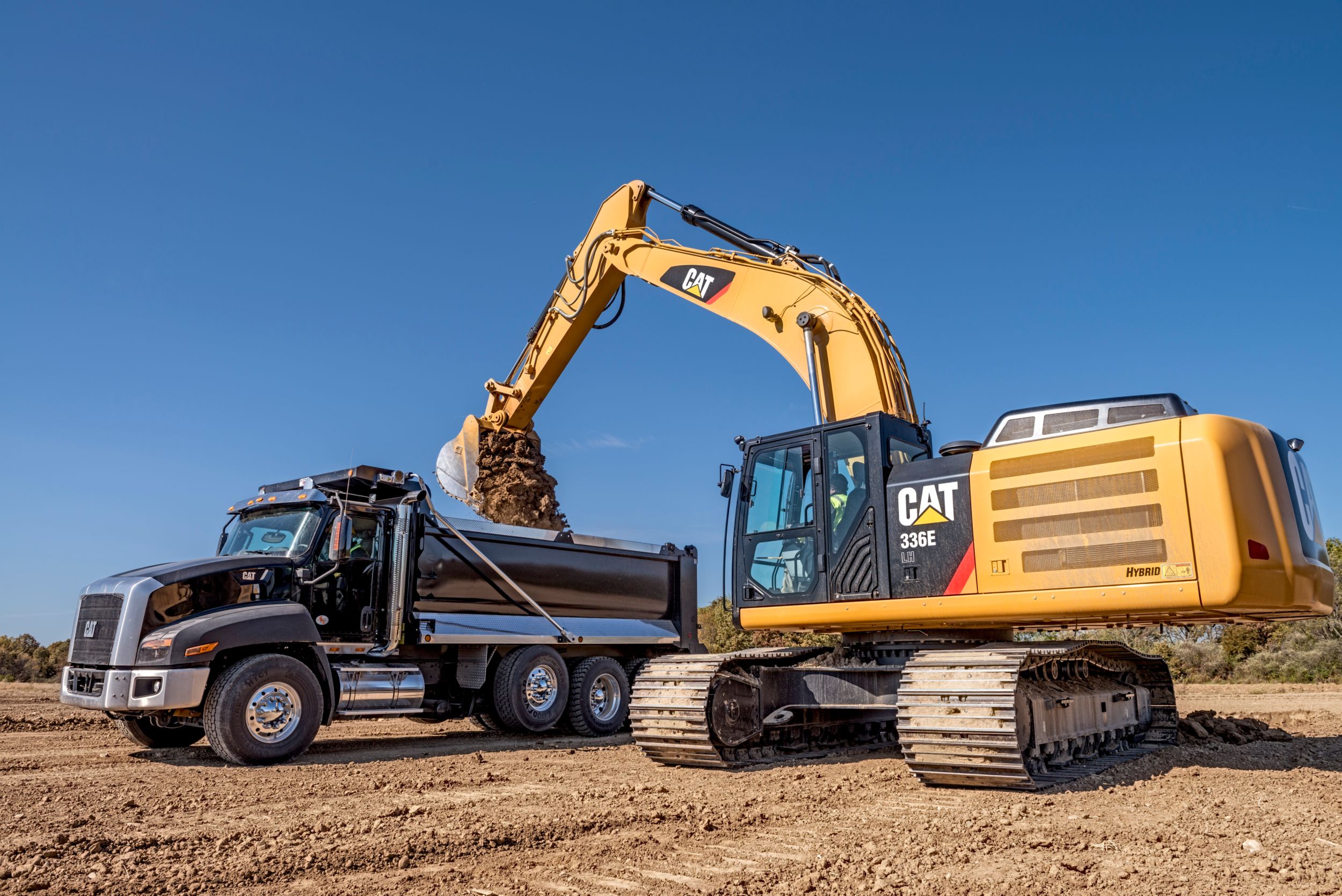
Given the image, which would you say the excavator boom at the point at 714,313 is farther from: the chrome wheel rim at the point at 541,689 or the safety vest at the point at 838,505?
the chrome wheel rim at the point at 541,689

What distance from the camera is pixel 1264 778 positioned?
7.21 m

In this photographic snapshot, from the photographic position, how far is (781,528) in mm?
8273

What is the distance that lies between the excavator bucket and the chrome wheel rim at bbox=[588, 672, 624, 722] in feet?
9.64

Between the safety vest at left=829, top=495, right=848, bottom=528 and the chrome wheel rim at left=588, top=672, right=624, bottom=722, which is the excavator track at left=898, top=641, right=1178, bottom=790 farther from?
the chrome wheel rim at left=588, top=672, right=624, bottom=722

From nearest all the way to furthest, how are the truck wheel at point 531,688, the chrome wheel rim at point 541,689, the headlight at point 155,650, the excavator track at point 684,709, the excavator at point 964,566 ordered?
the excavator at point 964,566 → the excavator track at point 684,709 → the headlight at point 155,650 → the truck wheel at point 531,688 → the chrome wheel rim at point 541,689

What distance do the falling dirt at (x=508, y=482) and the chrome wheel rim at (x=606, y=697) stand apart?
221cm

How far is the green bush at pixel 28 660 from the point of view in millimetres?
22969

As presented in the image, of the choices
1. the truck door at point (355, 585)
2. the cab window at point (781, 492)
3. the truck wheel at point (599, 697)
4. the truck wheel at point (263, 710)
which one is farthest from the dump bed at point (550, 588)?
the cab window at point (781, 492)

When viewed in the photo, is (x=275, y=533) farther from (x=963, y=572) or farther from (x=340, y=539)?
(x=963, y=572)

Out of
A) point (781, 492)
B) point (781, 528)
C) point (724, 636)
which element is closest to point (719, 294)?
point (781, 492)

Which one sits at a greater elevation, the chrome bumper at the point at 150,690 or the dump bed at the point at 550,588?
the dump bed at the point at 550,588

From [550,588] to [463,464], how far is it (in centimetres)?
239

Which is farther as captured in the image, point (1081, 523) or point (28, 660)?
point (28, 660)

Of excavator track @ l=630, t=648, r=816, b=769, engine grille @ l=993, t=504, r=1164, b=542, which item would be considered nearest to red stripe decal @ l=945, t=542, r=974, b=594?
engine grille @ l=993, t=504, r=1164, b=542
